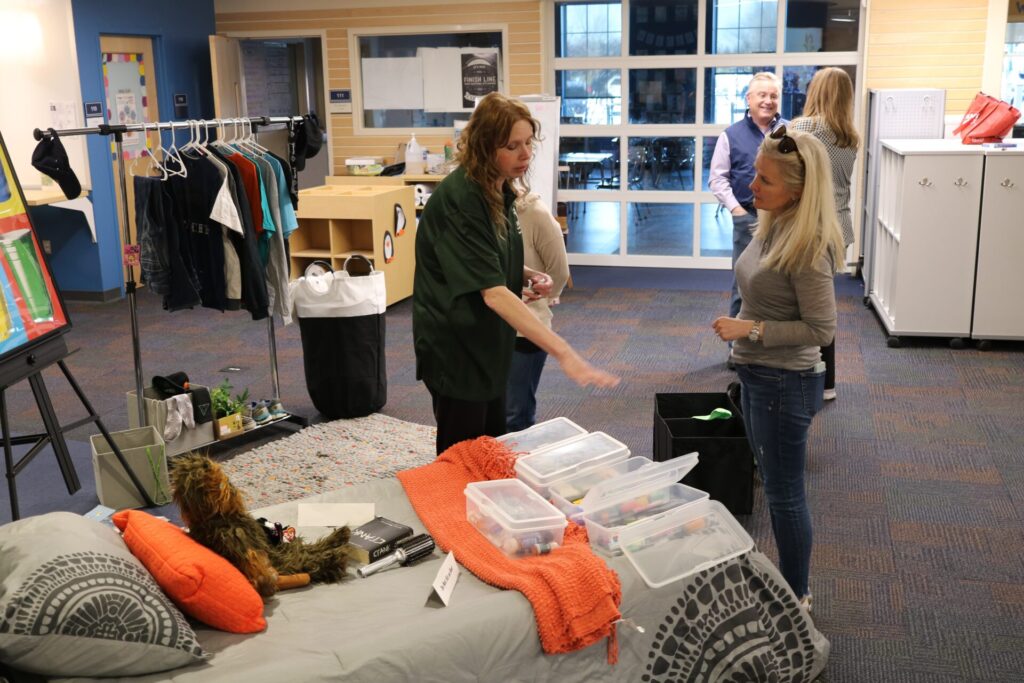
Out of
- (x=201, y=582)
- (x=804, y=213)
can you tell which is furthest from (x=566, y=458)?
(x=201, y=582)

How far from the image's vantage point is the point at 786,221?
2.65m

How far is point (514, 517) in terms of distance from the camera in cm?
256

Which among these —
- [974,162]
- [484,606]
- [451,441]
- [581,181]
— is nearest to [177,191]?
[451,441]

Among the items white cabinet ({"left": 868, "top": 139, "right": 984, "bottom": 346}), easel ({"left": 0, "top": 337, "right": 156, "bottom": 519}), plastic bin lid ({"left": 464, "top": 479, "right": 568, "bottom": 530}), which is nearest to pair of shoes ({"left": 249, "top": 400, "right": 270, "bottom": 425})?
easel ({"left": 0, "top": 337, "right": 156, "bottom": 519})

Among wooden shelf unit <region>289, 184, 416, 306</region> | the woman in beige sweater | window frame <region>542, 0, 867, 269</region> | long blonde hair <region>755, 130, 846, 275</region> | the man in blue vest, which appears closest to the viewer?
long blonde hair <region>755, 130, 846, 275</region>

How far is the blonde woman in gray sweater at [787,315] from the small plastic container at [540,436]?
598 mm

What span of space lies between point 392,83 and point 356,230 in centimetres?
222

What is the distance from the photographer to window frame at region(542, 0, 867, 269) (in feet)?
26.6

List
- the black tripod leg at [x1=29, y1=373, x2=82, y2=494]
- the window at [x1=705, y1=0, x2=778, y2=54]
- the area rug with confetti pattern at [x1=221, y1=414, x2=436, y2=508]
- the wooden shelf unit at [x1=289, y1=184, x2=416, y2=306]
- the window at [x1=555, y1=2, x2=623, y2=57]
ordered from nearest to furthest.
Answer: the black tripod leg at [x1=29, y1=373, x2=82, y2=494] → the area rug with confetti pattern at [x1=221, y1=414, x2=436, y2=508] → the wooden shelf unit at [x1=289, y1=184, x2=416, y2=306] → the window at [x1=705, y1=0, x2=778, y2=54] → the window at [x1=555, y1=2, x2=623, y2=57]

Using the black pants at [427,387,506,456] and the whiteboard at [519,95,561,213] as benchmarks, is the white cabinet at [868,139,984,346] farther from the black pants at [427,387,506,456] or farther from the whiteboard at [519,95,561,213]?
the black pants at [427,387,506,456]

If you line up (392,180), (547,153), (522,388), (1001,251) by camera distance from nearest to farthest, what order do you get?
Result: (522,388)
(1001,251)
(547,153)
(392,180)

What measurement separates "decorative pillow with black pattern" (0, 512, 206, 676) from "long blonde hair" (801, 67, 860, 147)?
3.60 m

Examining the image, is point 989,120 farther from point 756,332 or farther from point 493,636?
point 493,636

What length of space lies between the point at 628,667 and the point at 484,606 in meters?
0.39
